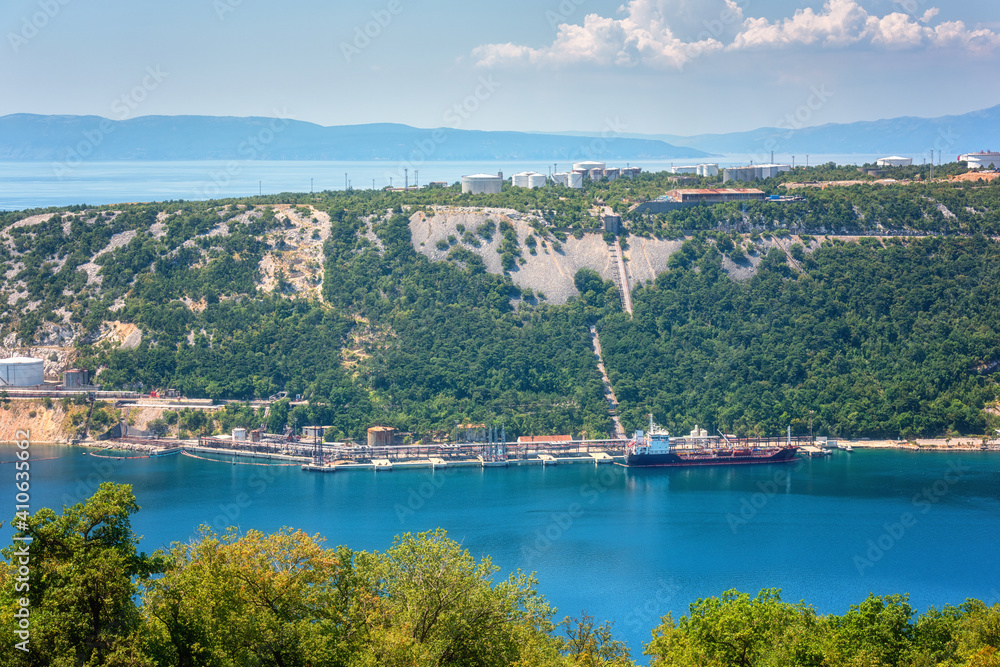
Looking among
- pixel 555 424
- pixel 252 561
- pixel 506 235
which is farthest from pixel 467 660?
pixel 506 235

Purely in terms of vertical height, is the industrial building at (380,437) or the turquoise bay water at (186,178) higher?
the turquoise bay water at (186,178)

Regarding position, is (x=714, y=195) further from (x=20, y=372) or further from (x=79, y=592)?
(x=79, y=592)

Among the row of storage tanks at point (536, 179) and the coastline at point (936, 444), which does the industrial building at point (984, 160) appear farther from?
the coastline at point (936, 444)

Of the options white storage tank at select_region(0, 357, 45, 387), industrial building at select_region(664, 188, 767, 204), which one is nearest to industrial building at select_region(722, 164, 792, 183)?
industrial building at select_region(664, 188, 767, 204)

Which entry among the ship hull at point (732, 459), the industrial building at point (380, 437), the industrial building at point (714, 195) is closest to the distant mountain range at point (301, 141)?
the industrial building at point (714, 195)

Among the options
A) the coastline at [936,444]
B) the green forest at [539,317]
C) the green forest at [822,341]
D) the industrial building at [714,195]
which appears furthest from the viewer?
the industrial building at [714,195]

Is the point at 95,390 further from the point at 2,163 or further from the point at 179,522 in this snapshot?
the point at 2,163
